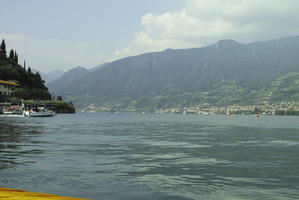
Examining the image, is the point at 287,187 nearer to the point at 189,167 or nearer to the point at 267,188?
the point at 267,188

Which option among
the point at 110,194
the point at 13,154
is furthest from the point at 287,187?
the point at 13,154

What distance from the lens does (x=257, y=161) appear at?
28781mm

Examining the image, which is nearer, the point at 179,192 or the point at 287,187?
the point at 179,192

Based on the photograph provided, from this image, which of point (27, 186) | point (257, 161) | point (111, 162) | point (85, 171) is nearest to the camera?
point (27, 186)

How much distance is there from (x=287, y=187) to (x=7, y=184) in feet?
49.7

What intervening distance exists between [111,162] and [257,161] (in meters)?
12.5

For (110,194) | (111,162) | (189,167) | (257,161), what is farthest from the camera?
(257,161)

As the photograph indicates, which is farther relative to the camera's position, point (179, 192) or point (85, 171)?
point (85, 171)

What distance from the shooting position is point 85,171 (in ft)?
73.9

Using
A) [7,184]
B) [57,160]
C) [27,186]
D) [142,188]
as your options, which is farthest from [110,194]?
[57,160]

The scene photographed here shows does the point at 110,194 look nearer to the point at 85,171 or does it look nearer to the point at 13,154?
the point at 85,171

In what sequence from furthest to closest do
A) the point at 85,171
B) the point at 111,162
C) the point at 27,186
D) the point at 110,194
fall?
the point at 111,162 < the point at 85,171 < the point at 27,186 < the point at 110,194

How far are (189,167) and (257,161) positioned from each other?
7478 millimetres

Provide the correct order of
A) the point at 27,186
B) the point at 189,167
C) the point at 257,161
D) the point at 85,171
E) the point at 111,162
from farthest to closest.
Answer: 1. the point at 257,161
2. the point at 111,162
3. the point at 189,167
4. the point at 85,171
5. the point at 27,186
